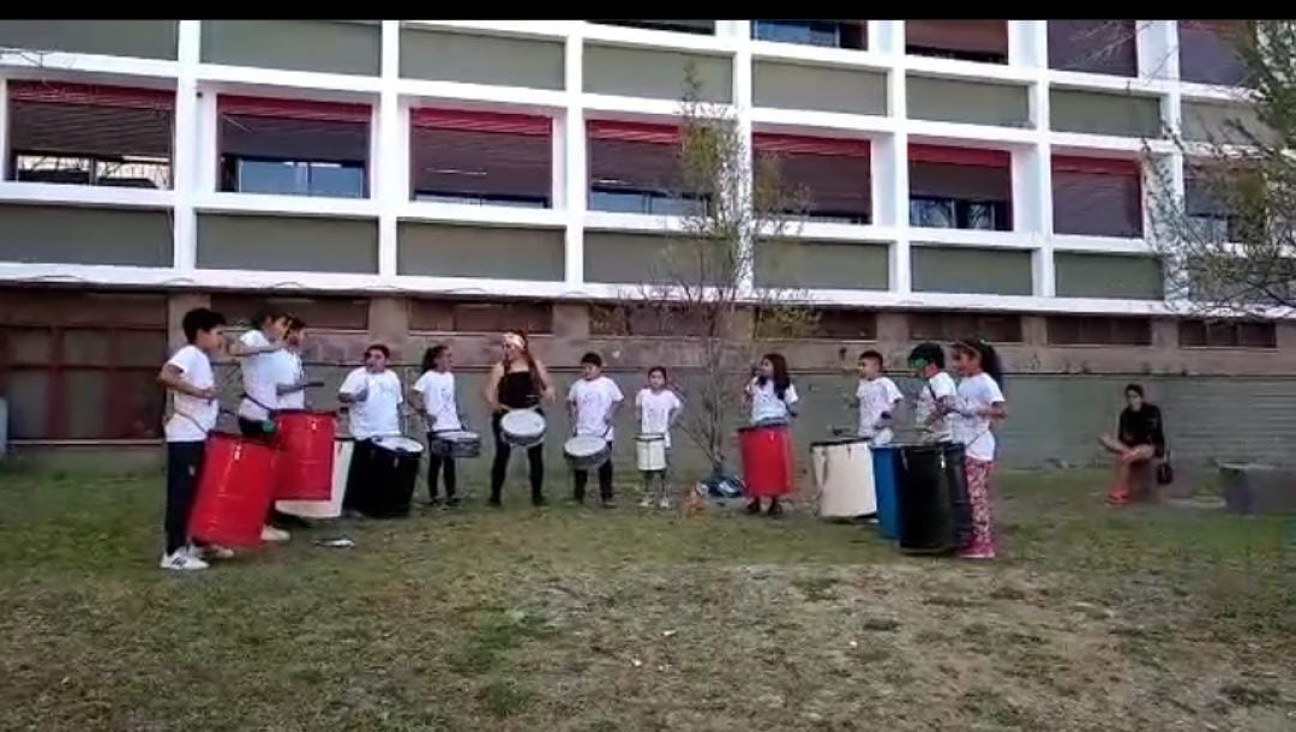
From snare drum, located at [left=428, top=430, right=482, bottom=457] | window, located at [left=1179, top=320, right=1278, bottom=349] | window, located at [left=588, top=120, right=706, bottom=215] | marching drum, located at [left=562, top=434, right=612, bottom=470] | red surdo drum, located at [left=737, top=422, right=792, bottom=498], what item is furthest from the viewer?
window, located at [left=1179, top=320, right=1278, bottom=349]

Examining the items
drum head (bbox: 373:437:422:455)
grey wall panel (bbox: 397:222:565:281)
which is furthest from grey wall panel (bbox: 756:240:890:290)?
drum head (bbox: 373:437:422:455)

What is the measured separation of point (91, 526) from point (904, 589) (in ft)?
21.8

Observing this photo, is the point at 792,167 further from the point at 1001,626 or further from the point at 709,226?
the point at 1001,626

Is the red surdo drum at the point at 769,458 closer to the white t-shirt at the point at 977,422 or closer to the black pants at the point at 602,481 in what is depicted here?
the black pants at the point at 602,481

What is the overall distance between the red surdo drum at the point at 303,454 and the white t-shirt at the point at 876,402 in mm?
4814

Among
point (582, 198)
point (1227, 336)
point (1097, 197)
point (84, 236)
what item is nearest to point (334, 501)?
point (84, 236)

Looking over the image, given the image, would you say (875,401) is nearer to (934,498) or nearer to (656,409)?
(656,409)

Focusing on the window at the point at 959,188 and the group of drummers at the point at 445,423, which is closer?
the group of drummers at the point at 445,423


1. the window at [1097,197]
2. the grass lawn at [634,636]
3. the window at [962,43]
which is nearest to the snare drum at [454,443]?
the grass lawn at [634,636]

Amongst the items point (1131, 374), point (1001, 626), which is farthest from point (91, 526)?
point (1131, 374)

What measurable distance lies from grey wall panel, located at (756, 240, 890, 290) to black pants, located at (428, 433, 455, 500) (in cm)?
715

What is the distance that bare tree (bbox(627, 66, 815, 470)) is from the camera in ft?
47.3

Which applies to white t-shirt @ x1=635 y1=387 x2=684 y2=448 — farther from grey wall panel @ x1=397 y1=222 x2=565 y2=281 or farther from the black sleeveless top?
grey wall panel @ x1=397 y1=222 x2=565 y2=281

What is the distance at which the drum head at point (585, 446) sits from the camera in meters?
11.3
